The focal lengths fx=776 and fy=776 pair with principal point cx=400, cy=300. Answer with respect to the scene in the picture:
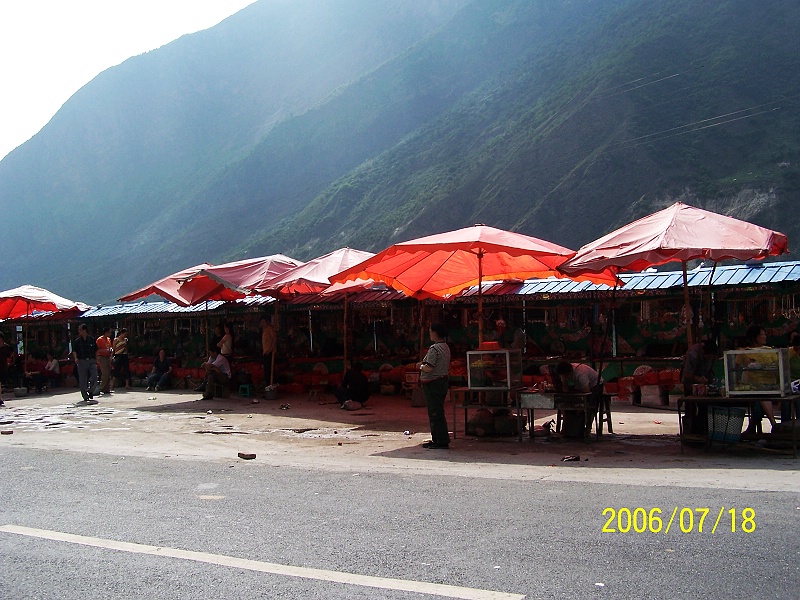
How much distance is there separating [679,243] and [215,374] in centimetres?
1166

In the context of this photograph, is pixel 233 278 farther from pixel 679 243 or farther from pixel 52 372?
pixel 679 243

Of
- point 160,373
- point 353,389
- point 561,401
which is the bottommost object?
point 353,389

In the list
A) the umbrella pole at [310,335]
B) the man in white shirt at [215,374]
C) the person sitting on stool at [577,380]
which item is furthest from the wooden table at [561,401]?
the umbrella pole at [310,335]

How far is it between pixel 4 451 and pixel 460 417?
739 cm

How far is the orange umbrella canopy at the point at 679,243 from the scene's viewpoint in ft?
30.4

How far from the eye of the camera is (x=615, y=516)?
239 inches

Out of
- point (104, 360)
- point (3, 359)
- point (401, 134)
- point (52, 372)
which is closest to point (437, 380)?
point (104, 360)

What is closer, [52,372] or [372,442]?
[372,442]

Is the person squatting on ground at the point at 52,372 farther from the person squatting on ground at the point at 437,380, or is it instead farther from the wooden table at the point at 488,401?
the person squatting on ground at the point at 437,380

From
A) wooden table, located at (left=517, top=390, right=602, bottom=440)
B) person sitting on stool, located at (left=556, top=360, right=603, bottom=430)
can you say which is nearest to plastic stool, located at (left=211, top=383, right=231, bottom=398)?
wooden table, located at (left=517, top=390, right=602, bottom=440)

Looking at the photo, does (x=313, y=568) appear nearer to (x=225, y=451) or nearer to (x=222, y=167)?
(x=225, y=451)

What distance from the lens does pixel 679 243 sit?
937 centimetres

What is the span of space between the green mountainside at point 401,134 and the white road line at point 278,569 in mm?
35733

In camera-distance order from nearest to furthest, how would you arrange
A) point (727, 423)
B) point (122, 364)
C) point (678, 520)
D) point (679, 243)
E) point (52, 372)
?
point (678, 520)
point (727, 423)
point (679, 243)
point (122, 364)
point (52, 372)
